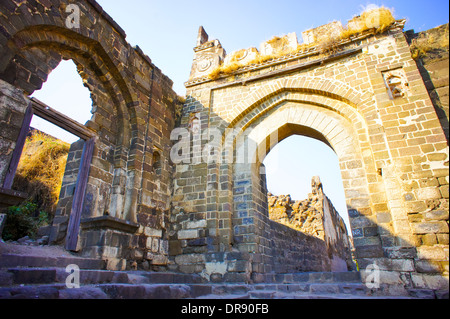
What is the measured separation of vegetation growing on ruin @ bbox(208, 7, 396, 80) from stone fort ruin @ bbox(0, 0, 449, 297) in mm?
42

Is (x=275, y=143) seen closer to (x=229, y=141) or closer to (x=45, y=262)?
(x=229, y=141)

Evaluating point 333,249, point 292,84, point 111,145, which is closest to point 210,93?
point 292,84

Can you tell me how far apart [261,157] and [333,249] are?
8.27 metres

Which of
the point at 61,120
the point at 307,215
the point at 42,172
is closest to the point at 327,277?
the point at 61,120

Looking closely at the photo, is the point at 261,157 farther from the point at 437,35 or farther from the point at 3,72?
the point at 3,72

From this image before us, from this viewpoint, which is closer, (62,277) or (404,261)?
(62,277)

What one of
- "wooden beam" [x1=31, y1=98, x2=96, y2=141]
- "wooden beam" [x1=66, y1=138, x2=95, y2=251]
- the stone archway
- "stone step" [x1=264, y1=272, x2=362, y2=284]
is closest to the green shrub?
"wooden beam" [x1=66, y1=138, x2=95, y2=251]

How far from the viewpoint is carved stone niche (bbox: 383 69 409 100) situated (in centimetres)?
507

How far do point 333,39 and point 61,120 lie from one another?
18.7 ft

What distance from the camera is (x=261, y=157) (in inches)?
259

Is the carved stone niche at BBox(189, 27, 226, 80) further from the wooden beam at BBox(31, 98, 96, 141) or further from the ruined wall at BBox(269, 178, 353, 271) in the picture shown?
the ruined wall at BBox(269, 178, 353, 271)

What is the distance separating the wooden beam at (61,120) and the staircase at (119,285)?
7.03 ft

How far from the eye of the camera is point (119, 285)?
2816 mm

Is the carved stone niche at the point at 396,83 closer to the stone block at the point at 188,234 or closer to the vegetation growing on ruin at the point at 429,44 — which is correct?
the vegetation growing on ruin at the point at 429,44
